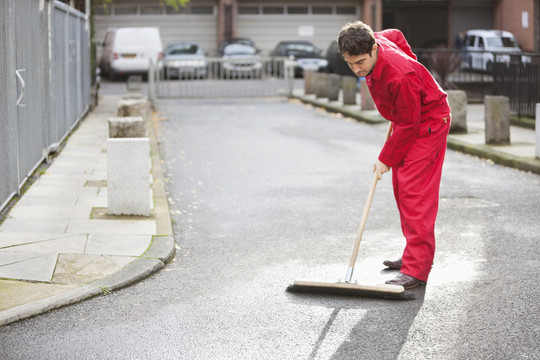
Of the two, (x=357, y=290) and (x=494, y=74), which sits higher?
(x=494, y=74)

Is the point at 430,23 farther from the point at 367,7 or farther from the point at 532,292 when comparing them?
the point at 532,292

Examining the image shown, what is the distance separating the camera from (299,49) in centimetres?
3534

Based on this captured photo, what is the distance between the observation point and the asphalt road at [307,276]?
15.5 ft

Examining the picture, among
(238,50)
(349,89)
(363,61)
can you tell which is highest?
(238,50)

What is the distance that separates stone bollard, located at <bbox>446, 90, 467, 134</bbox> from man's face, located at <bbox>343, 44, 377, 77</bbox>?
9.13 m

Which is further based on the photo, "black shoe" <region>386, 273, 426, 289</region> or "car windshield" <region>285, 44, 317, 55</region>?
"car windshield" <region>285, 44, 317, 55</region>

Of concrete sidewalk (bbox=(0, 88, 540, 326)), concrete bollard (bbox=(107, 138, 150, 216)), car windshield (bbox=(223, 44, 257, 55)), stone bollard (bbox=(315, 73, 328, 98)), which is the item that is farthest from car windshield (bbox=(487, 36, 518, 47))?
concrete bollard (bbox=(107, 138, 150, 216))

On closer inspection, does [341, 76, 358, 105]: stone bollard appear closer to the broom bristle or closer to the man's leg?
the man's leg

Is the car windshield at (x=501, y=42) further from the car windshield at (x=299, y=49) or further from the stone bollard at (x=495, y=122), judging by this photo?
the stone bollard at (x=495, y=122)

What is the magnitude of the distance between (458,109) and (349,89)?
229 inches

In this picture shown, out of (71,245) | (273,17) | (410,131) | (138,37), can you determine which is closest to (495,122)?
(410,131)

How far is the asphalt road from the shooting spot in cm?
474

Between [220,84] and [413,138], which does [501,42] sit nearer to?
[220,84]

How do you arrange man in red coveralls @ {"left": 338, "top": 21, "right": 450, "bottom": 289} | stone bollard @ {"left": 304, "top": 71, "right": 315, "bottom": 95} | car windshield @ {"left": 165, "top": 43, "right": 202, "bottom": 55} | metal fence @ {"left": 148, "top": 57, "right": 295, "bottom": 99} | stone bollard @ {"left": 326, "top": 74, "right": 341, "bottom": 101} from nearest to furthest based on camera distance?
man in red coveralls @ {"left": 338, "top": 21, "right": 450, "bottom": 289}, stone bollard @ {"left": 326, "top": 74, "right": 341, "bottom": 101}, stone bollard @ {"left": 304, "top": 71, "right": 315, "bottom": 95}, metal fence @ {"left": 148, "top": 57, "right": 295, "bottom": 99}, car windshield @ {"left": 165, "top": 43, "right": 202, "bottom": 55}
